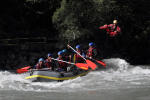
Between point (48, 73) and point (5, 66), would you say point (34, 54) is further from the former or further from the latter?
point (48, 73)

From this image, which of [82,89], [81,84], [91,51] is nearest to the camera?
[82,89]

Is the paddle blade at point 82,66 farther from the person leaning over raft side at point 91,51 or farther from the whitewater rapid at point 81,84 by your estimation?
the person leaning over raft side at point 91,51

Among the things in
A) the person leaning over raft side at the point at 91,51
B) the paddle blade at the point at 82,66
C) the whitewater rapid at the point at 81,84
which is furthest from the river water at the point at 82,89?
the person leaning over raft side at the point at 91,51

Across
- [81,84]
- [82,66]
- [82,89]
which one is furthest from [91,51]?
[82,89]

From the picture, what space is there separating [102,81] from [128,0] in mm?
9791

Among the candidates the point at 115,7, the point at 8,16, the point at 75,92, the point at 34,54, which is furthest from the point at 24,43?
the point at 75,92

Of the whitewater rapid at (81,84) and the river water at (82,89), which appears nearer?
the river water at (82,89)

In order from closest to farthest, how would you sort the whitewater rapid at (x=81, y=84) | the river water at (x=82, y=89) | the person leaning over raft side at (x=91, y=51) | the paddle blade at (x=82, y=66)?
the river water at (x=82, y=89) → the whitewater rapid at (x=81, y=84) → the paddle blade at (x=82, y=66) → the person leaning over raft side at (x=91, y=51)

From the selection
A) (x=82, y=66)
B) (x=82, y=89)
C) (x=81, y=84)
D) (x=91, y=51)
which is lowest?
(x=82, y=89)

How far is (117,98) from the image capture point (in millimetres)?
11789

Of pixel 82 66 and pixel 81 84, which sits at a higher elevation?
pixel 82 66

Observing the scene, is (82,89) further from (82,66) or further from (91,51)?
(91,51)

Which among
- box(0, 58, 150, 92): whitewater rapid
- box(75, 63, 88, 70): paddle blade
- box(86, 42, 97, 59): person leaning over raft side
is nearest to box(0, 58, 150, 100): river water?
box(0, 58, 150, 92): whitewater rapid

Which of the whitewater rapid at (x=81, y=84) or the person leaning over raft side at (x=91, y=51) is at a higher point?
the person leaning over raft side at (x=91, y=51)
